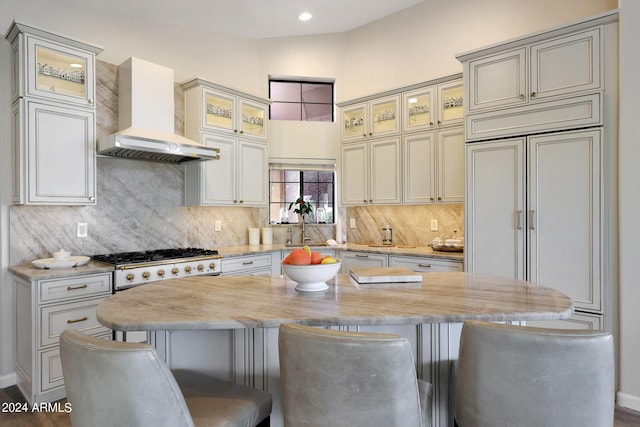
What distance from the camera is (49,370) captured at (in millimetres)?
2686

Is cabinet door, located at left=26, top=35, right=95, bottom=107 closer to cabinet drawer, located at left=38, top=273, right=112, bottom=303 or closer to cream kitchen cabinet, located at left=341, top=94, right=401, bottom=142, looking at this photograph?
cabinet drawer, located at left=38, top=273, right=112, bottom=303

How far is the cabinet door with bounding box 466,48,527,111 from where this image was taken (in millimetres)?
3014

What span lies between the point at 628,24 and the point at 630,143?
0.80m

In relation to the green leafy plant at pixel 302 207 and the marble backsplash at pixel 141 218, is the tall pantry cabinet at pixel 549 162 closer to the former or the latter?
the marble backsplash at pixel 141 218

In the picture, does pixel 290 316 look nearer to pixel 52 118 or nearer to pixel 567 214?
pixel 567 214

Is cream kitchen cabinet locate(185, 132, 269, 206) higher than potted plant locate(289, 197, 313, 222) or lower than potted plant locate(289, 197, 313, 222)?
higher

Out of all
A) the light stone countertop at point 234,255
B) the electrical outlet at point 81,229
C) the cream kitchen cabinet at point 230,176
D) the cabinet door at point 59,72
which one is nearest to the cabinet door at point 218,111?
the cream kitchen cabinet at point 230,176

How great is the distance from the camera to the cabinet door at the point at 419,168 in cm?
394

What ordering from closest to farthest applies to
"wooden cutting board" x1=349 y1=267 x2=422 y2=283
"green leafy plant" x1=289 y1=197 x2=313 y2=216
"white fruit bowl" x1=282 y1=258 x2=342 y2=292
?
"white fruit bowl" x1=282 y1=258 x2=342 y2=292, "wooden cutting board" x1=349 y1=267 x2=422 y2=283, "green leafy plant" x1=289 y1=197 x2=313 y2=216

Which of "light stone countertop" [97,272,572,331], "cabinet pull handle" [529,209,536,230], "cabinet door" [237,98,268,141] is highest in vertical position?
"cabinet door" [237,98,268,141]

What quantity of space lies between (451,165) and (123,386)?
11.3 ft

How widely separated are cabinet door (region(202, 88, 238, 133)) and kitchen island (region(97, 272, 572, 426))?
2.50 meters

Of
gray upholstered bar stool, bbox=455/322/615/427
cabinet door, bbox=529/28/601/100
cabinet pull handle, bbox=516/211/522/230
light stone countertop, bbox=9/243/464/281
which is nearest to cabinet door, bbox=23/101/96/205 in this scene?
light stone countertop, bbox=9/243/464/281

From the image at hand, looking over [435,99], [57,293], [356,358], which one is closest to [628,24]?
[435,99]
